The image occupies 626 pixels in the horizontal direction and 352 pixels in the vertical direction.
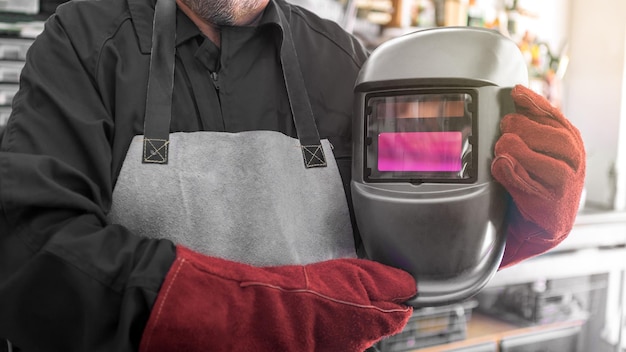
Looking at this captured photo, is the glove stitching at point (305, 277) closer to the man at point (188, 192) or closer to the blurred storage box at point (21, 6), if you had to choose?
the man at point (188, 192)

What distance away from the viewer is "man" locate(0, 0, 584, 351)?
0.78m

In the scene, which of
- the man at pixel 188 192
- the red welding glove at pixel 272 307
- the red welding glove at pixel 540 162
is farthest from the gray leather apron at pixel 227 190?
the red welding glove at pixel 540 162

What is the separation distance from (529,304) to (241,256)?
6.31 feet

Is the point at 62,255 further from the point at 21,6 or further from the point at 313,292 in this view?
the point at 21,6

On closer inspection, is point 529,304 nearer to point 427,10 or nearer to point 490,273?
point 427,10

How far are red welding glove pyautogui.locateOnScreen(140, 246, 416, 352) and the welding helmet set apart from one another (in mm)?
70

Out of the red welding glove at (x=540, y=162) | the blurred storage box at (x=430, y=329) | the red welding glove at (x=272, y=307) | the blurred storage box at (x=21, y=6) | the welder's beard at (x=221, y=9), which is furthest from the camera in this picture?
the blurred storage box at (x=430, y=329)

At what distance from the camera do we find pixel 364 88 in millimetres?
946

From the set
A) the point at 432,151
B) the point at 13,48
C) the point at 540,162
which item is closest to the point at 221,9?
the point at 432,151

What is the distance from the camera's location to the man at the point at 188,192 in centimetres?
78

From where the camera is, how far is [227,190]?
93cm

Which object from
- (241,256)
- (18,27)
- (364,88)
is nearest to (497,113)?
(364,88)

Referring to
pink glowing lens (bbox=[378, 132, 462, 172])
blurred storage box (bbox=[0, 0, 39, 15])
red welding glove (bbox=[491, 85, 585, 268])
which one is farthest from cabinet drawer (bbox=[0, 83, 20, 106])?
red welding glove (bbox=[491, 85, 585, 268])

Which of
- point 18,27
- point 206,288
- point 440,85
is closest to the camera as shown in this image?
point 206,288
